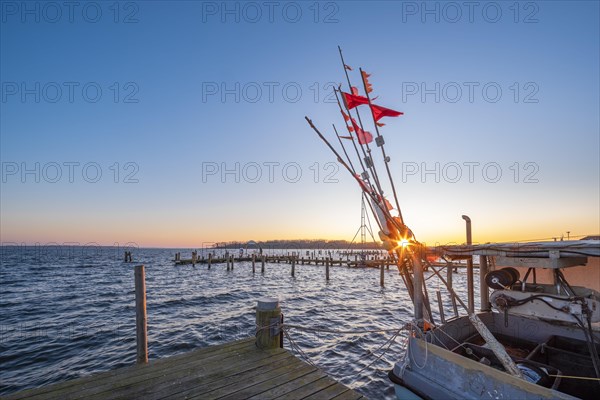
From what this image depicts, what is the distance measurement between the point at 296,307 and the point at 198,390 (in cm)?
1630

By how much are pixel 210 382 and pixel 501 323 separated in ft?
24.5

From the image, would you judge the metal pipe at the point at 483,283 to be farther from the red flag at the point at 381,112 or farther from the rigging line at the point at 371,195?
the red flag at the point at 381,112

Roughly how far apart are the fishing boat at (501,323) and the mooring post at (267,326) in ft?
8.35

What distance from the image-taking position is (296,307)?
2038 cm

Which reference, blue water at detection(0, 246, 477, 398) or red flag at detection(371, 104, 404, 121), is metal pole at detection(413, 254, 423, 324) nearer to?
red flag at detection(371, 104, 404, 121)

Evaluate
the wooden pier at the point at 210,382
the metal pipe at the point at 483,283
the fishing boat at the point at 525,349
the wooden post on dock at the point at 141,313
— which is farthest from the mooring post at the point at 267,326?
the metal pipe at the point at 483,283

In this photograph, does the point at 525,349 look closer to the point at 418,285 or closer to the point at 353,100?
the point at 418,285

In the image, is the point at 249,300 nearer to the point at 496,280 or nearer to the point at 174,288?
the point at 174,288

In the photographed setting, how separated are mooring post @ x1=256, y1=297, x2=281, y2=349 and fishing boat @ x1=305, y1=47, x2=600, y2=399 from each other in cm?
254

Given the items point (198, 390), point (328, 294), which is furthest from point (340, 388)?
point (328, 294)

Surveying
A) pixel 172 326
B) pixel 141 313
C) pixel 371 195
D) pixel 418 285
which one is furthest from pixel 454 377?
pixel 172 326

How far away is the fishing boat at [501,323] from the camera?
4.58 m

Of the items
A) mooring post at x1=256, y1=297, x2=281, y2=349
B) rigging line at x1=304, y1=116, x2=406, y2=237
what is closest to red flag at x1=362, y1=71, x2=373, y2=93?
rigging line at x1=304, y1=116, x2=406, y2=237

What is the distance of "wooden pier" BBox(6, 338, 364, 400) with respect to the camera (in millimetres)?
4602
